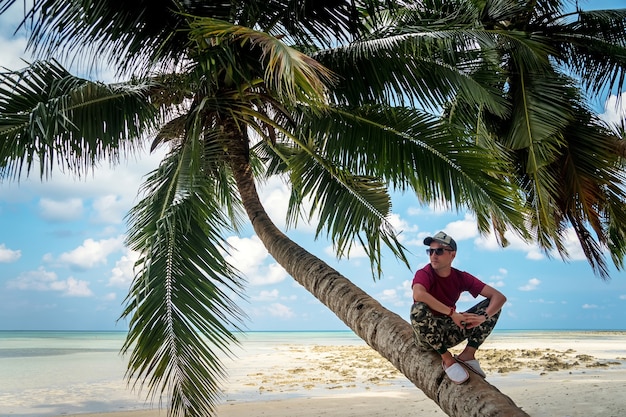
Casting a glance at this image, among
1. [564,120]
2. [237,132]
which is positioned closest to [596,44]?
[564,120]

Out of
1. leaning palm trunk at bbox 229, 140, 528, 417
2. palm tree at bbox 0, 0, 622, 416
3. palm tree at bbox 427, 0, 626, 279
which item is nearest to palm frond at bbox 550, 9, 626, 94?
palm tree at bbox 427, 0, 626, 279

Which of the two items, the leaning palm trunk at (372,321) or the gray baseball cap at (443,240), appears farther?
the gray baseball cap at (443,240)

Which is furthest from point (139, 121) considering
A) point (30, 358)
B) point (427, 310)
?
point (30, 358)

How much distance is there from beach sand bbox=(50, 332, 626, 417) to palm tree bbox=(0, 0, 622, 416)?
4212 mm

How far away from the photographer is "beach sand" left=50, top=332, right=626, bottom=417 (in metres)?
9.67

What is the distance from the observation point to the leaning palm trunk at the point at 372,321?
3.96 meters

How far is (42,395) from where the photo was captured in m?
14.9

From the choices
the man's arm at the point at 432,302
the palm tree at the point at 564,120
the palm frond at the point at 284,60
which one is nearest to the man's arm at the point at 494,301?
the man's arm at the point at 432,302

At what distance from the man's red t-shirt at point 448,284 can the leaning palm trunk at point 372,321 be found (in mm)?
466

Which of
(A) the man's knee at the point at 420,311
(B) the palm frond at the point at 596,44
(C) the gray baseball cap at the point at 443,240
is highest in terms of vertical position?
(B) the palm frond at the point at 596,44

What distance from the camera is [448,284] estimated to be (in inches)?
165

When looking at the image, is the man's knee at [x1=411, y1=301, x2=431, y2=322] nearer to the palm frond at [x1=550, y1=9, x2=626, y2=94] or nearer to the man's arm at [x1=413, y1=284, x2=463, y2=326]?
the man's arm at [x1=413, y1=284, x2=463, y2=326]

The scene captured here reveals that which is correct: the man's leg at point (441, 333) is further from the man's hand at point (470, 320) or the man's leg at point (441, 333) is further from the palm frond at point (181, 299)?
the palm frond at point (181, 299)

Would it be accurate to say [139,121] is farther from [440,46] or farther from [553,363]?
[553,363]
